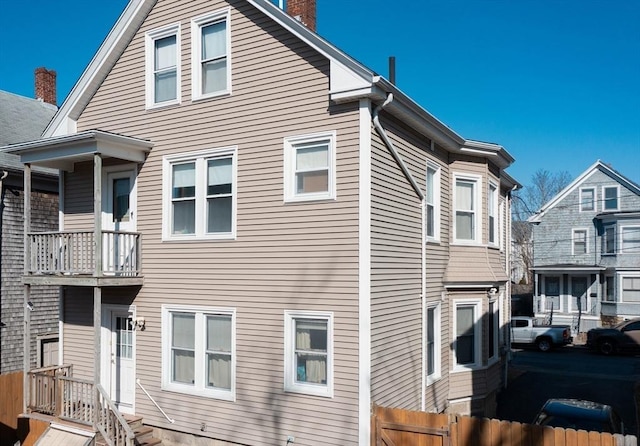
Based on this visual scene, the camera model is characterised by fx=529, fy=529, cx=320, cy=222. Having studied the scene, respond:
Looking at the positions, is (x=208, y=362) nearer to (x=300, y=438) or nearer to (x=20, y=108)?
(x=300, y=438)

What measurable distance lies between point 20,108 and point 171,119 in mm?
10488

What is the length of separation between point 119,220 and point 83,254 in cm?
131

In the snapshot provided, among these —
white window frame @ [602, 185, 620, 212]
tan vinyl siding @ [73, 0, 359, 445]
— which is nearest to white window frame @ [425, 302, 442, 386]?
tan vinyl siding @ [73, 0, 359, 445]

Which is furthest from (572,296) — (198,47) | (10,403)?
(10,403)

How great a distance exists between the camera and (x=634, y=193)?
102ft

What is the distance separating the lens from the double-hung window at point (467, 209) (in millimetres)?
13664

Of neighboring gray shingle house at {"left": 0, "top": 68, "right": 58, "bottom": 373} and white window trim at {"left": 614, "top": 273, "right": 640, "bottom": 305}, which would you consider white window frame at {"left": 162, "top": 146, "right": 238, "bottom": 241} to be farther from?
white window trim at {"left": 614, "top": 273, "right": 640, "bottom": 305}

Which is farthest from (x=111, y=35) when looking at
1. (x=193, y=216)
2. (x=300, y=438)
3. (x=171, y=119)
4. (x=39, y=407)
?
(x=300, y=438)

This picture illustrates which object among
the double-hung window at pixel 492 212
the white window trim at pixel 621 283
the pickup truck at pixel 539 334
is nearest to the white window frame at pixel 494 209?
the double-hung window at pixel 492 212

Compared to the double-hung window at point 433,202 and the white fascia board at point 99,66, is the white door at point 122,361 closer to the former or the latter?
the white fascia board at point 99,66

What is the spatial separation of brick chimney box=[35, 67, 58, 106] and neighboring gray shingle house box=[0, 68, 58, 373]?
4786 mm

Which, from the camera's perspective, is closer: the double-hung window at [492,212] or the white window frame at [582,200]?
the double-hung window at [492,212]

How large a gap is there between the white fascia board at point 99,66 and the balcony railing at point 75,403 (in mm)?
6098

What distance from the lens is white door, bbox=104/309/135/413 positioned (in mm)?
12297
